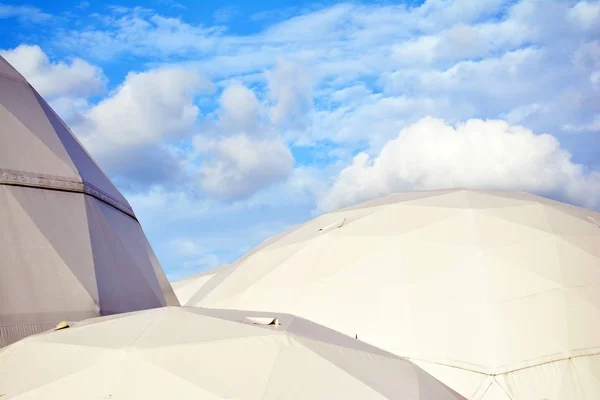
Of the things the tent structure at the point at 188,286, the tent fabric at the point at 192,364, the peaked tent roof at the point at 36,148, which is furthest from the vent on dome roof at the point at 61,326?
the tent structure at the point at 188,286

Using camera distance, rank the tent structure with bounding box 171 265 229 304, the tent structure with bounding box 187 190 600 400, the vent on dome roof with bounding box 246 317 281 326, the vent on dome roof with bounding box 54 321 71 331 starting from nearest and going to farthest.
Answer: the vent on dome roof with bounding box 54 321 71 331, the vent on dome roof with bounding box 246 317 281 326, the tent structure with bounding box 187 190 600 400, the tent structure with bounding box 171 265 229 304

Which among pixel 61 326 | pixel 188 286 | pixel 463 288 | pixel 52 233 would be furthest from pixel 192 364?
pixel 188 286

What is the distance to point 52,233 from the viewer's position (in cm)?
1523

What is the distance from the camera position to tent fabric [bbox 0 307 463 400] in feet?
33.7

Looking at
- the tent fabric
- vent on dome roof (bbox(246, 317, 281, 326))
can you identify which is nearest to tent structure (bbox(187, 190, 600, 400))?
the tent fabric

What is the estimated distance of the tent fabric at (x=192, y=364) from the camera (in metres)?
10.3

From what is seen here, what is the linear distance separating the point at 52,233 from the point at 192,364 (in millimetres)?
6571

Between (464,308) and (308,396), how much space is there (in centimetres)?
1716

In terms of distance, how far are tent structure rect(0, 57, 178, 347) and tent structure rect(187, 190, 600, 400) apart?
11491mm

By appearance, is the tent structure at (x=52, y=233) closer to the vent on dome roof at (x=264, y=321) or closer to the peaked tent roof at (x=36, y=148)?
the peaked tent roof at (x=36, y=148)

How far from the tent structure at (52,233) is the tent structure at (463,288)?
11491 mm

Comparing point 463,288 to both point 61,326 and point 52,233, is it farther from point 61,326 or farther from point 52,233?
point 61,326

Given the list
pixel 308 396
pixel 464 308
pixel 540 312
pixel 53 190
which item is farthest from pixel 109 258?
pixel 540 312

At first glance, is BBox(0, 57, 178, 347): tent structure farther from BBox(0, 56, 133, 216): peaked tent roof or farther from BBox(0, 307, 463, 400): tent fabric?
BBox(0, 307, 463, 400): tent fabric
